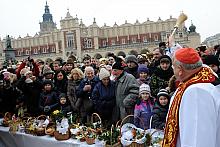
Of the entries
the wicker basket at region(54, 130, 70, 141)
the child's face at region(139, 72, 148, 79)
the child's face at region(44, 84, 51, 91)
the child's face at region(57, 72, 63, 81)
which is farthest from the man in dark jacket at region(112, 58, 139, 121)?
the child's face at region(57, 72, 63, 81)

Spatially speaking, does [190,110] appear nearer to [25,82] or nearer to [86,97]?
[86,97]

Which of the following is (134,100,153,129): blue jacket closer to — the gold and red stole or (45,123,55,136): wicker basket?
(45,123,55,136): wicker basket

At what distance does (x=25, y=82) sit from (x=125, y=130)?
304cm

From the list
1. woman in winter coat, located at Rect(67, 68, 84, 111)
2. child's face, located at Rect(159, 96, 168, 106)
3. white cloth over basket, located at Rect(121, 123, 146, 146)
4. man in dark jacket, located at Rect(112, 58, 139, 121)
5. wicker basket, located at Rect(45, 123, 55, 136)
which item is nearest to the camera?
white cloth over basket, located at Rect(121, 123, 146, 146)

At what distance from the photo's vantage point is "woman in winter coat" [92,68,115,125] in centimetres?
511

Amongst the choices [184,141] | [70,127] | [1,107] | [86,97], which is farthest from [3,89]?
[184,141]

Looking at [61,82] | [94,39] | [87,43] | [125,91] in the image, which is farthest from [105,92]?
[94,39]

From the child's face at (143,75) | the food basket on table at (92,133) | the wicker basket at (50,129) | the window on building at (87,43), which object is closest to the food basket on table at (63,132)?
the wicker basket at (50,129)

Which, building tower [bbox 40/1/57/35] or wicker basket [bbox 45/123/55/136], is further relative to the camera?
building tower [bbox 40/1/57/35]

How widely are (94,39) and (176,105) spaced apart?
64256 millimetres

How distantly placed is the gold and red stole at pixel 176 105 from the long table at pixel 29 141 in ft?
6.44

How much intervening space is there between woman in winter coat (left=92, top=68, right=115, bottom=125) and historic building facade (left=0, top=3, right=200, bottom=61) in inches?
2222

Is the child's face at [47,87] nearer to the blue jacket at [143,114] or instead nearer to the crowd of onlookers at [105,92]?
the crowd of onlookers at [105,92]

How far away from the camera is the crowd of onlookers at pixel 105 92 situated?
4500 millimetres
